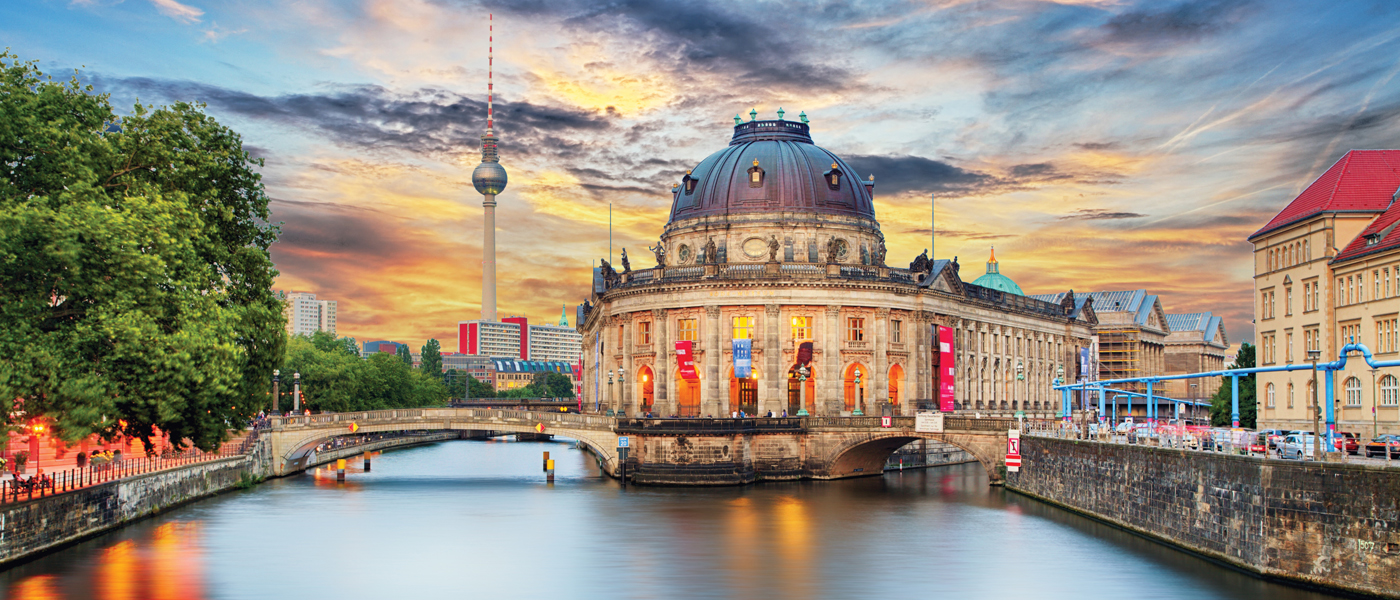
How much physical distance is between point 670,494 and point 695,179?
141ft

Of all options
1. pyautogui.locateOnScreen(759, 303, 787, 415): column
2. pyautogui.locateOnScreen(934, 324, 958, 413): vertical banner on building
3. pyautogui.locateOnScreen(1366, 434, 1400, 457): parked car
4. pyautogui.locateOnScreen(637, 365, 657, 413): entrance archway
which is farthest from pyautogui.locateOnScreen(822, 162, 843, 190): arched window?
pyautogui.locateOnScreen(1366, 434, 1400, 457): parked car

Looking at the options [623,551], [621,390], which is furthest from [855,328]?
[623,551]

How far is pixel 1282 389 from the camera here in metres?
75.2

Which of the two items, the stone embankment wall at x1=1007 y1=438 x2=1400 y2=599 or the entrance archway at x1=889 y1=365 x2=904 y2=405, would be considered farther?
the entrance archway at x1=889 y1=365 x2=904 y2=405

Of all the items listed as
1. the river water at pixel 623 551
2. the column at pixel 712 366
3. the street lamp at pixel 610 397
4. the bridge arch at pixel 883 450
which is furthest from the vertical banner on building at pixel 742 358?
the street lamp at pixel 610 397

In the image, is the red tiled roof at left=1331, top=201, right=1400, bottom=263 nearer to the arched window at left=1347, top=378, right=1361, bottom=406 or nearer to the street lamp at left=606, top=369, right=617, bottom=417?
the arched window at left=1347, top=378, right=1361, bottom=406

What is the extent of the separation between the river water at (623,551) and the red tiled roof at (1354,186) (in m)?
24.3

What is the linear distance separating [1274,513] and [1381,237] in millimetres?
32986

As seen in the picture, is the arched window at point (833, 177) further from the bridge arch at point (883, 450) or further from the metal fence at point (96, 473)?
the metal fence at point (96, 473)

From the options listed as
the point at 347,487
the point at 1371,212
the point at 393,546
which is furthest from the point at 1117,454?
the point at 347,487

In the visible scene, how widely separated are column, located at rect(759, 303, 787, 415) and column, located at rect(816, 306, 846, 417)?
9.76ft

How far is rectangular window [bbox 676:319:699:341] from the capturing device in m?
95.3

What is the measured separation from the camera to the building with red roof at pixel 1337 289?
64.7 metres

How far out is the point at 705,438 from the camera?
7738 centimetres
